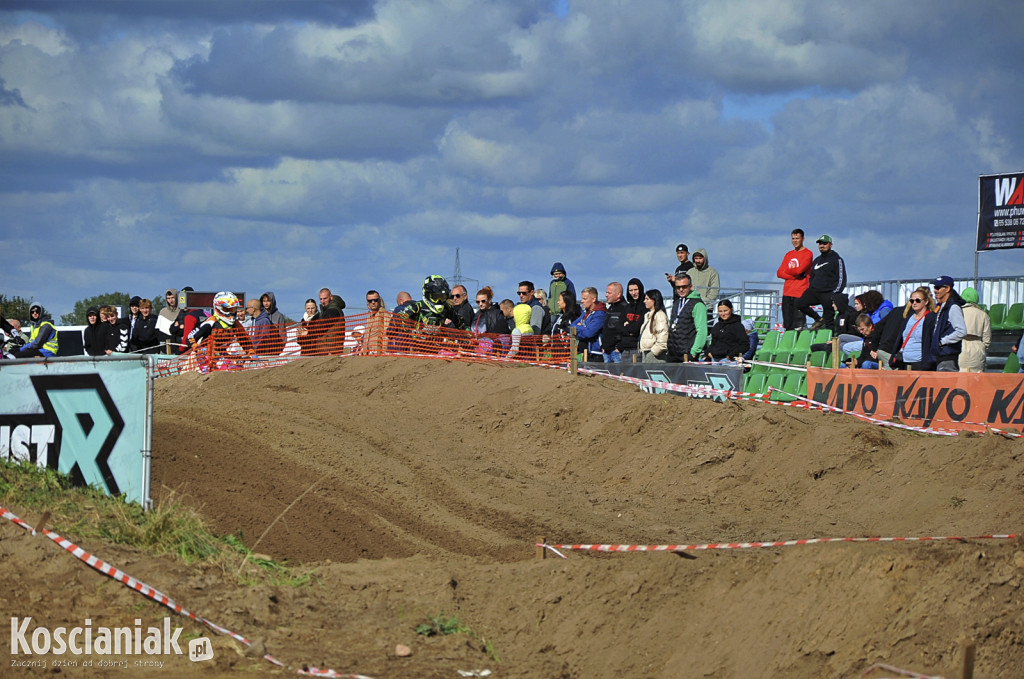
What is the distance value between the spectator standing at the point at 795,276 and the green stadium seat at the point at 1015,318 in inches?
147

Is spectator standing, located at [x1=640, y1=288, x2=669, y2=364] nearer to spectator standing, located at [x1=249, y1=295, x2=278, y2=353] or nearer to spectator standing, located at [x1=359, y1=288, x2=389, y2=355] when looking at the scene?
spectator standing, located at [x1=359, y1=288, x2=389, y2=355]

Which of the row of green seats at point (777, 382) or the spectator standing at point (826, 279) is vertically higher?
the spectator standing at point (826, 279)

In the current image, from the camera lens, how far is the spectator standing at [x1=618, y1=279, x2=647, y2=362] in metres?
17.2

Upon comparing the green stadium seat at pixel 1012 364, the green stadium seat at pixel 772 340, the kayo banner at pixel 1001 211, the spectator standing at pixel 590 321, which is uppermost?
the kayo banner at pixel 1001 211

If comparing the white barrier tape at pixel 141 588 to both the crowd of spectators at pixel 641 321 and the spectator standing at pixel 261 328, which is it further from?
the spectator standing at pixel 261 328

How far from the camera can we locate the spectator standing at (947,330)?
1320cm

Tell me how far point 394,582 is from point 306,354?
39.3 feet

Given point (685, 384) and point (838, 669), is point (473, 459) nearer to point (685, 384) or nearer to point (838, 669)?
point (685, 384)

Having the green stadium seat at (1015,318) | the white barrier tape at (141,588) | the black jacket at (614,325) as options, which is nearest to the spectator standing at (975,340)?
the green stadium seat at (1015,318)

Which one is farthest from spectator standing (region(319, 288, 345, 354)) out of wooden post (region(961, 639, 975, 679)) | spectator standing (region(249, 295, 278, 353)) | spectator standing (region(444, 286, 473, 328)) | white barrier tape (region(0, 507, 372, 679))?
wooden post (region(961, 639, 975, 679))

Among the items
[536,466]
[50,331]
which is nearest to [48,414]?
[536,466]

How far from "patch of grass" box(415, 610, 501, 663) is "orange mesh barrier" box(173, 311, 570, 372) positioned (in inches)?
387

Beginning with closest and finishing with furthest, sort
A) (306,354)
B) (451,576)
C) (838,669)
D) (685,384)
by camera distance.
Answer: (838,669) → (451,576) → (685,384) → (306,354)

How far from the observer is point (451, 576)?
8.77 m
